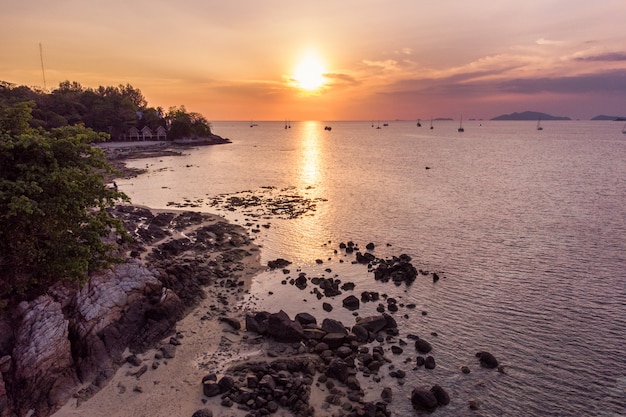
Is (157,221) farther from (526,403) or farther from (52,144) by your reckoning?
(526,403)

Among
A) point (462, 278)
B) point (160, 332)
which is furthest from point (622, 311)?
point (160, 332)

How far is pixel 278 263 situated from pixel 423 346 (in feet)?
44.2

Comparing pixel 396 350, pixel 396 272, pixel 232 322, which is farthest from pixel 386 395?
pixel 396 272

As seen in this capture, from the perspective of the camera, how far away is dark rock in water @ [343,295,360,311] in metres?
22.7

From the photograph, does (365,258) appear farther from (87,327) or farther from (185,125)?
(185,125)

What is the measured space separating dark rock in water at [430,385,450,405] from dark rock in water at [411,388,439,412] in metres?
0.26

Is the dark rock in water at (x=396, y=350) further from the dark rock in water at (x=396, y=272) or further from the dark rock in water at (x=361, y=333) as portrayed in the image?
the dark rock in water at (x=396, y=272)

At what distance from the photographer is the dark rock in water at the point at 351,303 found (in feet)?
Result: 74.6

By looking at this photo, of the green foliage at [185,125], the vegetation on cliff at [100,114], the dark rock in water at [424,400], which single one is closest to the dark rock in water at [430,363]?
the dark rock in water at [424,400]

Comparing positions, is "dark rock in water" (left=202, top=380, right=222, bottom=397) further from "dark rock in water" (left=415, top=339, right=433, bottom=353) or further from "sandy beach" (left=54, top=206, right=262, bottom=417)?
"dark rock in water" (left=415, top=339, right=433, bottom=353)

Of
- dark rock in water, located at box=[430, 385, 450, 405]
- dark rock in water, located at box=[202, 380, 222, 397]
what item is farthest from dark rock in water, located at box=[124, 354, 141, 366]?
dark rock in water, located at box=[430, 385, 450, 405]

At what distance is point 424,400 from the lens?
14.9m

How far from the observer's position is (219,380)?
15727 millimetres

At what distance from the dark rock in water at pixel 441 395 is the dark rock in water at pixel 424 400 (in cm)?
26
